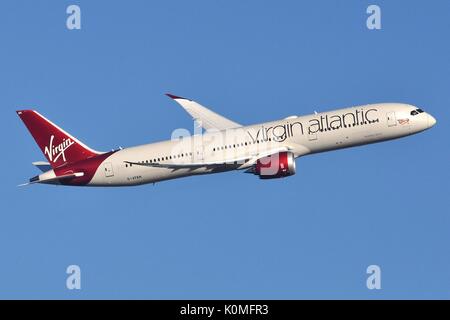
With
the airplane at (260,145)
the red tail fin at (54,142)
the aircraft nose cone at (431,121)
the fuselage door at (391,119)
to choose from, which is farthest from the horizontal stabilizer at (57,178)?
the aircraft nose cone at (431,121)

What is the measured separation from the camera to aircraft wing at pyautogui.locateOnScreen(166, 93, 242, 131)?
395ft

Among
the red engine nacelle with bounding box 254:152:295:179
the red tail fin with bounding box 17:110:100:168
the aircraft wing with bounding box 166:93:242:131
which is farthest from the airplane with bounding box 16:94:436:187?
the red tail fin with bounding box 17:110:100:168

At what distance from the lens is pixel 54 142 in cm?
12269

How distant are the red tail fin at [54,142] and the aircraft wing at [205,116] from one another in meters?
11.3

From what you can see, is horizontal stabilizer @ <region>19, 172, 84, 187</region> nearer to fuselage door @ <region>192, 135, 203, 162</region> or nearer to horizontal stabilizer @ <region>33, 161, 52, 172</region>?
horizontal stabilizer @ <region>33, 161, 52, 172</region>

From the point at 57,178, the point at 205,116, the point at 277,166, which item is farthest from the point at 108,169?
the point at 277,166

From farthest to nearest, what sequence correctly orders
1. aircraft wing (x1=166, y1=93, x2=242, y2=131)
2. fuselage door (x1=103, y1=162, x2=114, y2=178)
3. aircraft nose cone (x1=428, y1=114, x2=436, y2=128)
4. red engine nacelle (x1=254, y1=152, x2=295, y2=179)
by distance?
aircraft wing (x1=166, y1=93, x2=242, y2=131), fuselage door (x1=103, y1=162, x2=114, y2=178), aircraft nose cone (x1=428, y1=114, x2=436, y2=128), red engine nacelle (x1=254, y1=152, x2=295, y2=179)

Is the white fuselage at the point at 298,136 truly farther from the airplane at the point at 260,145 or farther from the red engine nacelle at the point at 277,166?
the red engine nacelle at the point at 277,166

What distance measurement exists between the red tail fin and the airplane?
8.32 ft

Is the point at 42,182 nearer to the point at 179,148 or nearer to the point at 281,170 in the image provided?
the point at 179,148

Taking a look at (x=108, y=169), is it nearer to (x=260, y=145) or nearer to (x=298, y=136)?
(x=260, y=145)

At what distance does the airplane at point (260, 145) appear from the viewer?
114 m

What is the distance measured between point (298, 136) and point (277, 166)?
4.17 metres

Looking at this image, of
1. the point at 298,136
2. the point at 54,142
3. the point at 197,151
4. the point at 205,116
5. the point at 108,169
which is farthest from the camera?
the point at 54,142
